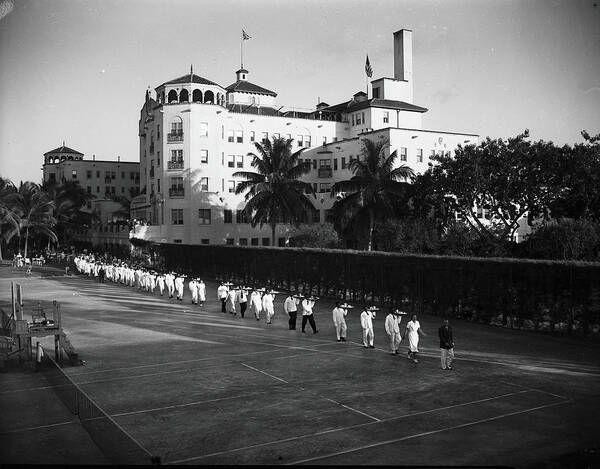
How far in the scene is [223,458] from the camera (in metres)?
11.6

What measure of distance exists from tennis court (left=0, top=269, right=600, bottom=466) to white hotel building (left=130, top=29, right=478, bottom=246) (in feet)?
126

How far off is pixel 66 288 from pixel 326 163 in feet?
120

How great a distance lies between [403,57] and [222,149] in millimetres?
28819

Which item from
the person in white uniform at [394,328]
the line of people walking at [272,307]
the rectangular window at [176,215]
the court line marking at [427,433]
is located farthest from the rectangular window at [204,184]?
the court line marking at [427,433]

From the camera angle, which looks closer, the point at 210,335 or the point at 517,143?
the point at 210,335

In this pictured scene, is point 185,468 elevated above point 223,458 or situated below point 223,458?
above

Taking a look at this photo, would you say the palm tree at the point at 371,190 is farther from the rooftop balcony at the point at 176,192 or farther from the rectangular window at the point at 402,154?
the rooftop balcony at the point at 176,192

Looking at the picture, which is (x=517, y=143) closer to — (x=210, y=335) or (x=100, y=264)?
(x=210, y=335)

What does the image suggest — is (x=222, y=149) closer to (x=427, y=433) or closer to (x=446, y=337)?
(x=446, y=337)

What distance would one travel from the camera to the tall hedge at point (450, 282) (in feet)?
83.1

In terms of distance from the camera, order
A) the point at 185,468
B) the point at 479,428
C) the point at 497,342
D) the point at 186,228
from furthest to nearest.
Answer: the point at 186,228, the point at 497,342, the point at 479,428, the point at 185,468

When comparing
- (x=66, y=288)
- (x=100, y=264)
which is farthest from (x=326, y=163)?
(x=66, y=288)

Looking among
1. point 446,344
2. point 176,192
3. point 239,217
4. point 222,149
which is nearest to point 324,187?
point 239,217

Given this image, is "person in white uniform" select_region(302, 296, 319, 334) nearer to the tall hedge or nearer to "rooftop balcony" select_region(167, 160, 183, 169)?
the tall hedge
